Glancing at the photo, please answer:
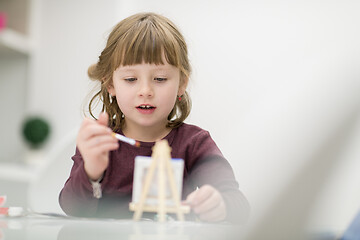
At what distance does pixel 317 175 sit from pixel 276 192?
1.1 inches

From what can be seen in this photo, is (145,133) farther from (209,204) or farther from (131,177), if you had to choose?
(209,204)

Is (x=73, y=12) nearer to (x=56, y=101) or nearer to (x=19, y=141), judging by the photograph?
(x=56, y=101)

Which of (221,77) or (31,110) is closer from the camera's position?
(221,77)

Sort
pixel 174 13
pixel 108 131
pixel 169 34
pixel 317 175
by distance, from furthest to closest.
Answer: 1. pixel 174 13
2. pixel 169 34
3. pixel 108 131
4. pixel 317 175

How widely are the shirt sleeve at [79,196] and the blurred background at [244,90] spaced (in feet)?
0.67

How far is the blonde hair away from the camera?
63 centimetres

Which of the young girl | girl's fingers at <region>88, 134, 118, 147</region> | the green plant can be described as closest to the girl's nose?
the young girl

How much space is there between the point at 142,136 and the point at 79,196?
16cm

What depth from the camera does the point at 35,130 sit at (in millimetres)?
2139

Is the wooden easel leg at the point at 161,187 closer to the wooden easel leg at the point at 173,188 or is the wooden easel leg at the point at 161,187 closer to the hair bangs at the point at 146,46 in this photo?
the wooden easel leg at the point at 173,188

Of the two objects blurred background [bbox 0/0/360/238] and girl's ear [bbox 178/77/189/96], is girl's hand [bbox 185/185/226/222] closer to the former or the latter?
blurred background [bbox 0/0/360/238]

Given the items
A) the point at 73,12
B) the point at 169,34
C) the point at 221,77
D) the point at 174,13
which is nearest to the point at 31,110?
the point at 73,12

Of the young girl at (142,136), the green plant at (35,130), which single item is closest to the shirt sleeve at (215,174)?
the young girl at (142,136)

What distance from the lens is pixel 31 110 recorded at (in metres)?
2.22
